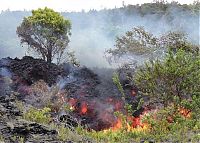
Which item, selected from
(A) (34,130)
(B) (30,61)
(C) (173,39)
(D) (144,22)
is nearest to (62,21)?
(B) (30,61)

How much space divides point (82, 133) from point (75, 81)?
24865 mm

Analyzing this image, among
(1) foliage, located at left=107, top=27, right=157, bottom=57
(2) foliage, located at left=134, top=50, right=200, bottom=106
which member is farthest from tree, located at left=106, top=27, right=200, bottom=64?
(2) foliage, located at left=134, top=50, right=200, bottom=106

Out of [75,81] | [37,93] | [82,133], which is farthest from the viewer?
Result: [75,81]

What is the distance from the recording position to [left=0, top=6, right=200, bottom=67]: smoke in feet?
211

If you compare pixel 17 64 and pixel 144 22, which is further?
pixel 144 22

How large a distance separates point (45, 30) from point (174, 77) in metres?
28.2

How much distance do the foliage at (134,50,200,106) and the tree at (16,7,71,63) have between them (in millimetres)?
26584

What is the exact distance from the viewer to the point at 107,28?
74812mm

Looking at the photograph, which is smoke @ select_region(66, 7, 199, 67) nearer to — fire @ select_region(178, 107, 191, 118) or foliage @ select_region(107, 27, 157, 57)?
foliage @ select_region(107, 27, 157, 57)

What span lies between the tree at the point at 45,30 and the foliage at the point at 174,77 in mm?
26584

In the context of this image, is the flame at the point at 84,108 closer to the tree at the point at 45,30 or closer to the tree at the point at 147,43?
the tree at the point at 147,43

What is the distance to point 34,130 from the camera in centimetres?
1346

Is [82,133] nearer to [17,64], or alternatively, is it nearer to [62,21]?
[17,64]

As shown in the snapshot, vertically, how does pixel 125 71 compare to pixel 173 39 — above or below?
below
